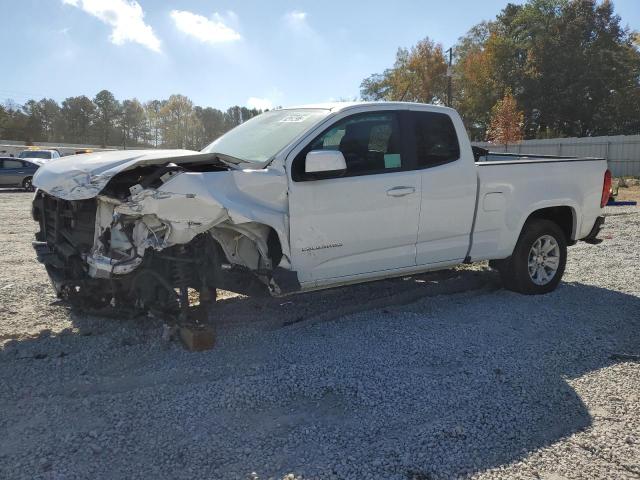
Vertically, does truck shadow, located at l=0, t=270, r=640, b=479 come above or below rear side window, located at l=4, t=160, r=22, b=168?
below

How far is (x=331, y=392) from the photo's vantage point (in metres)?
3.84

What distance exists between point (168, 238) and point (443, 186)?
2732 millimetres

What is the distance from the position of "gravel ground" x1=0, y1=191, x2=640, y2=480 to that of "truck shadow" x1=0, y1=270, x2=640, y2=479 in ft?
0.05

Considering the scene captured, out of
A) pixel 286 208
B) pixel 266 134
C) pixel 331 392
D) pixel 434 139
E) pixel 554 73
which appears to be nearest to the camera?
pixel 331 392

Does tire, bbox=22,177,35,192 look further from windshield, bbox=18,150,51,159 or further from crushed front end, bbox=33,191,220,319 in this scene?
crushed front end, bbox=33,191,220,319

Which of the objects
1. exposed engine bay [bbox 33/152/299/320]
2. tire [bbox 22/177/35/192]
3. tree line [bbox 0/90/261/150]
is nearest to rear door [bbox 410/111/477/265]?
exposed engine bay [bbox 33/152/299/320]

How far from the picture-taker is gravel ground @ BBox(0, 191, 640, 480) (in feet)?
9.95

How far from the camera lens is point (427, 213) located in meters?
5.45

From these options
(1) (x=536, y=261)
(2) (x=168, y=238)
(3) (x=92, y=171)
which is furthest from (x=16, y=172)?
(1) (x=536, y=261)

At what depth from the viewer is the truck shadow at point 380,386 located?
3107 mm

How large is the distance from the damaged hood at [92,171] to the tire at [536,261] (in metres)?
3.66

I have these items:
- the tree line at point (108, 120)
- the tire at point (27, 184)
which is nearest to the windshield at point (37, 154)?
the tire at point (27, 184)

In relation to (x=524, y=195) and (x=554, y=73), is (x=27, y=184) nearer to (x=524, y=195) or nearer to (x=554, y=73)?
(x=524, y=195)

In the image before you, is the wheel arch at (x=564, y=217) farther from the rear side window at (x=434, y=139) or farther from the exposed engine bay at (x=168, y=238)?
the exposed engine bay at (x=168, y=238)
